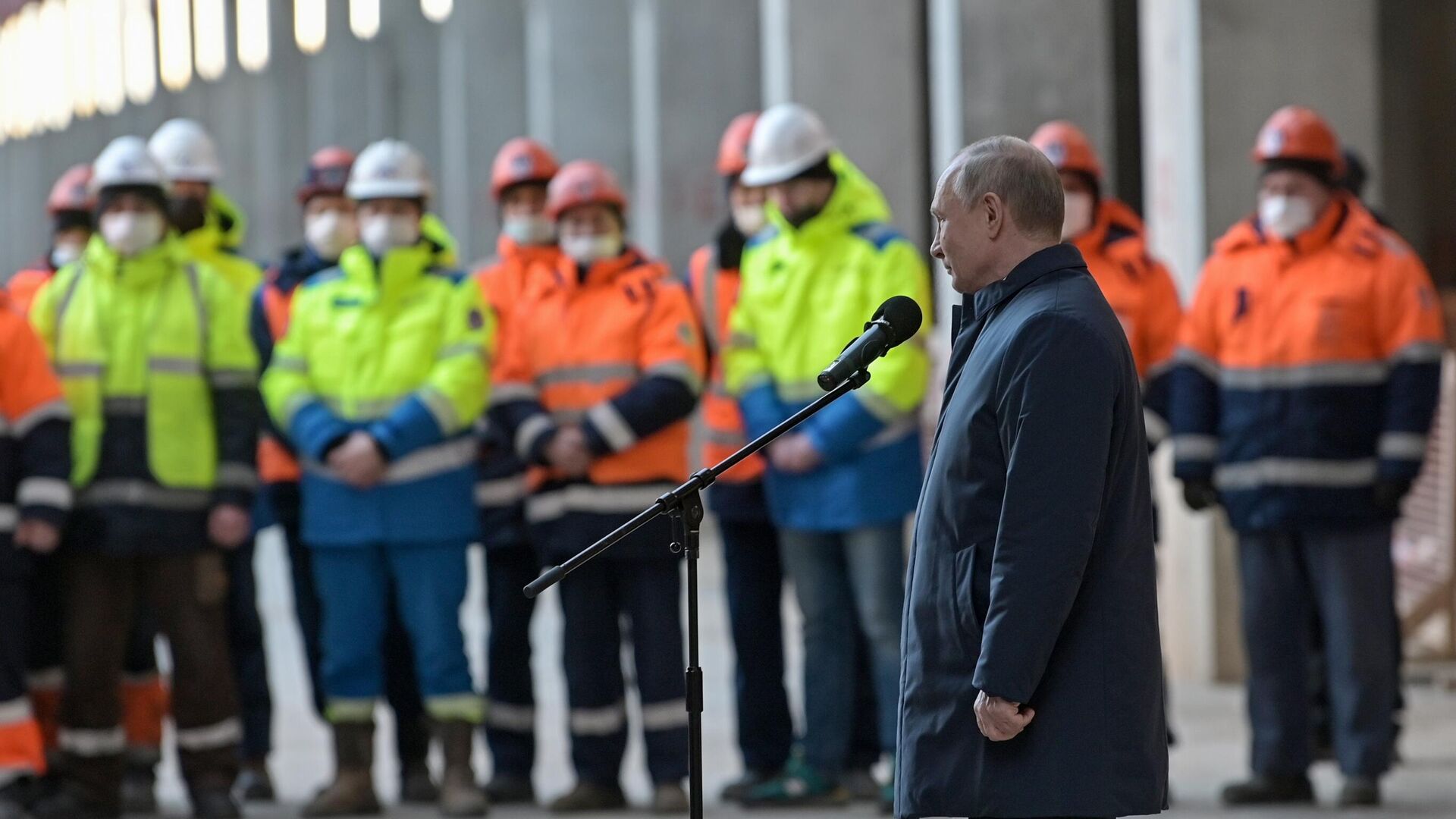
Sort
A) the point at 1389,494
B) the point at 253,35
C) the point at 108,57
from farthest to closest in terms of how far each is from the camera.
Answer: the point at 108,57
the point at 253,35
the point at 1389,494

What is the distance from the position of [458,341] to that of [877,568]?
1460 millimetres

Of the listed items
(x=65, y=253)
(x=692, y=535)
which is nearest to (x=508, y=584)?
(x=65, y=253)

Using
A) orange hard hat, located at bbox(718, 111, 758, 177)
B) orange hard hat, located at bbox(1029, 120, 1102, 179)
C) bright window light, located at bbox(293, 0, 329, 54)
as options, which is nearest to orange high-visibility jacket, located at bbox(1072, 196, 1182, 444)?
orange hard hat, located at bbox(1029, 120, 1102, 179)

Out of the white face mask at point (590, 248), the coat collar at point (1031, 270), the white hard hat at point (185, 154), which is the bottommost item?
the coat collar at point (1031, 270)

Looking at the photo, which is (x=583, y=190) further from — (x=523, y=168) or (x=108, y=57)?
(x=108, y=57)

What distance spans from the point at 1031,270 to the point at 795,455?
312cm

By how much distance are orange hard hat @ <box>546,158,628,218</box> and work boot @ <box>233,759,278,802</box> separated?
209cm

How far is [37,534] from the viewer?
6898mm

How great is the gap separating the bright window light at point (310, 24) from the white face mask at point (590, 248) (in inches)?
632

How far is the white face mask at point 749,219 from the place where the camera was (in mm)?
7531

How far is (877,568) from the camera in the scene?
6910mm

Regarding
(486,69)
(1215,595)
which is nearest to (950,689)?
(1215,595)

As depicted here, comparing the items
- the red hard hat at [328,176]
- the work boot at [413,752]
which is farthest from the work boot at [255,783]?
the red hard hat at [328,176]

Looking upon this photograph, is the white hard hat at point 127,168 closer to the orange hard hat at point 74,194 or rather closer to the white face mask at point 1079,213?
the orange hard hat at point 74,194
